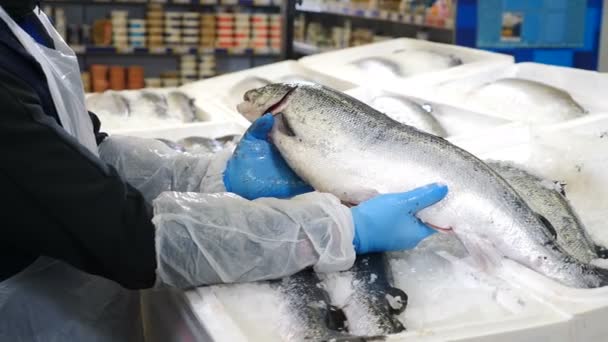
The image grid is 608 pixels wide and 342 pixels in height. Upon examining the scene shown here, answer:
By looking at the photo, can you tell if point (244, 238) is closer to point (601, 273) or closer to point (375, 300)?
point (375, 300)

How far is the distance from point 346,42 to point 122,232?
18.7 ft

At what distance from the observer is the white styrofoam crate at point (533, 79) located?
2742mm

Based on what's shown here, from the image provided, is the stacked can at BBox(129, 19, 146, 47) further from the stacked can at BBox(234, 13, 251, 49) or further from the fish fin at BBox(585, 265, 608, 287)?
the fish fin at BBox(585, 265, 608, 287)

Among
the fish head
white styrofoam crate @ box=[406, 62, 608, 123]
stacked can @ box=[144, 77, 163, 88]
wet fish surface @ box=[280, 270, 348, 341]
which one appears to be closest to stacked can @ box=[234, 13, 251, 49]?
stacked can @ box=[144, 77, 163, 88]

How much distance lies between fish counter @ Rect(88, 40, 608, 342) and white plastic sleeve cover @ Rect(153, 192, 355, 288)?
38mm

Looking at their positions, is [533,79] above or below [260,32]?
below

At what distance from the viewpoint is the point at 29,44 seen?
51.4 inches

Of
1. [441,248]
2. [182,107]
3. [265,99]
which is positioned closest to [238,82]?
[182,107]

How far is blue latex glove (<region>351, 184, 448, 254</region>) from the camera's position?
54.0 inches

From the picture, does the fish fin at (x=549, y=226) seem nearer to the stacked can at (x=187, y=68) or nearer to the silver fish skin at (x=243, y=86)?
the silver fish skin at (x=243, y=86)

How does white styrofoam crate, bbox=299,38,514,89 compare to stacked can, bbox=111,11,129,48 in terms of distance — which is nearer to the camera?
white styrofoam crate, bbox=299,38,514,89

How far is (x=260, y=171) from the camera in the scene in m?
1.71

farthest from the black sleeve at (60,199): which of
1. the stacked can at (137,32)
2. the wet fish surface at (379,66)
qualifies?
the stacked can at (137,32)

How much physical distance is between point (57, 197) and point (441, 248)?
813mm
